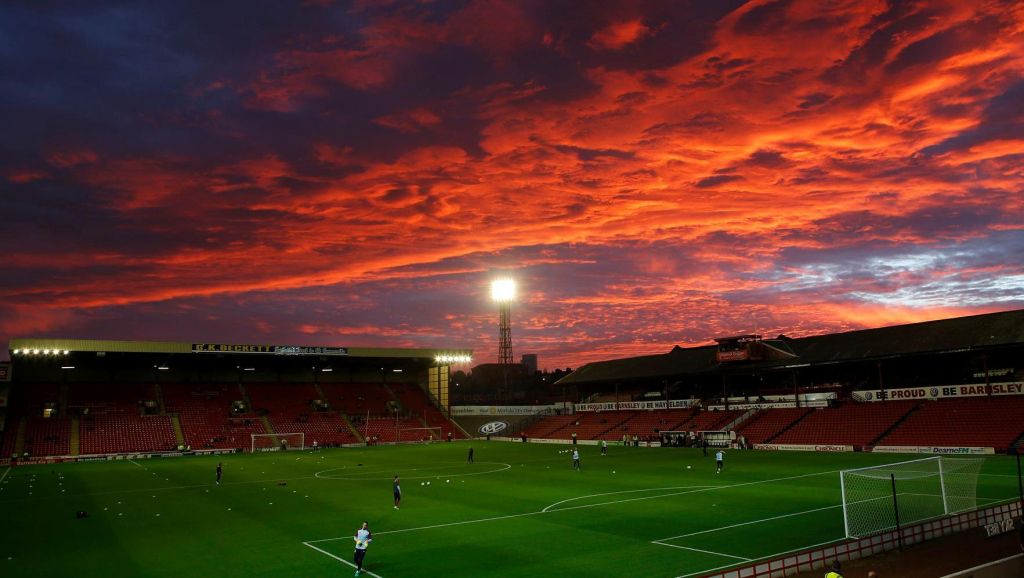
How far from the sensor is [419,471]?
50.8 m

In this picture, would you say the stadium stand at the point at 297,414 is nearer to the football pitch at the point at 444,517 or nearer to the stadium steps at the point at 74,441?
the stadium steps at the point at 74,441

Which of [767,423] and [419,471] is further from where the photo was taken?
[767,423]

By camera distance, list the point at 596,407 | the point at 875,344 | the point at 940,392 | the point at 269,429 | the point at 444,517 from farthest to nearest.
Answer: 1. the point at 596,407
2. the point at 269,429
3. the point at 875,344
4. the point at 940,392
5. the point at 444,517

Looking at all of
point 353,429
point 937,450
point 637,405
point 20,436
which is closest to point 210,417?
point 353,429

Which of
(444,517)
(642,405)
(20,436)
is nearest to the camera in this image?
(444,517)

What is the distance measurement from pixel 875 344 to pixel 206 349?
72.6 m

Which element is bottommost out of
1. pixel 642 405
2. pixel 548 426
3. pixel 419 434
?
pixel 419 434

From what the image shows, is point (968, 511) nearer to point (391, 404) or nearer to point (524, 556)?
point (524, 556)

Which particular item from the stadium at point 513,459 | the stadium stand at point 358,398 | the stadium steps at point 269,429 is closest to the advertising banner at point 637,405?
the stadium at point 513,459

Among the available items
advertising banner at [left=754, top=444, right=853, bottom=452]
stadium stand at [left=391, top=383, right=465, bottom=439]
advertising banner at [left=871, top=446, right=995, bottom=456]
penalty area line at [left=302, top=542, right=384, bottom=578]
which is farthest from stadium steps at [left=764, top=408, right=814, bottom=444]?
penalty area line at [left=302, top=542, right=384, bottom=578]

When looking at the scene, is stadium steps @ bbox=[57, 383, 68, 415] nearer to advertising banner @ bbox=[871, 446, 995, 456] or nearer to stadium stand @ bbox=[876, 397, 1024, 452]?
advertising banner @ bbox=[871, 446, 995, 456]

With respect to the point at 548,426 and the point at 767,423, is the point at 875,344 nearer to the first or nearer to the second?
the point at 767,423

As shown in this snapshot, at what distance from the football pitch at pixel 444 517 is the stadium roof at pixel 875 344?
39.5 ft

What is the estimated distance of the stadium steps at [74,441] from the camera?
233 feet
